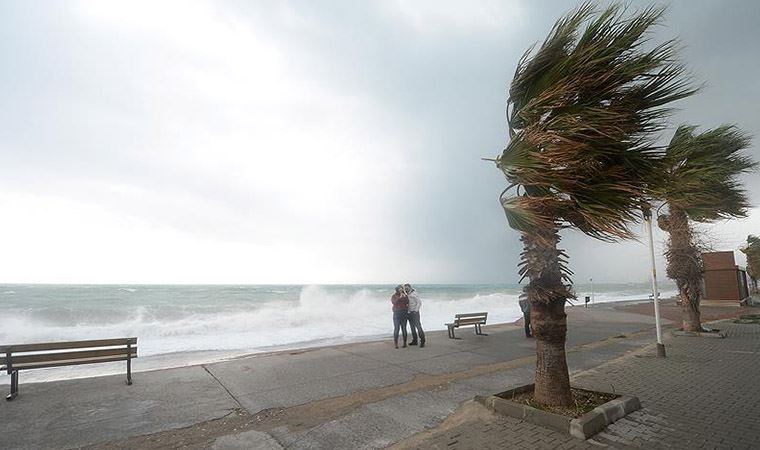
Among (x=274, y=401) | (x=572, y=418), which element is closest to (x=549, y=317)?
(x=572, y=418)

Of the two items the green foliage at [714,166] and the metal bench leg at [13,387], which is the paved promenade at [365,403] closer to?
the metal bench leg at [13,387]

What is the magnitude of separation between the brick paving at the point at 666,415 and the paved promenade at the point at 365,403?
0.02 metres

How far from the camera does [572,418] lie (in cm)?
431

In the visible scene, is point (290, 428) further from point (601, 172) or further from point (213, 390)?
point (601, 172)

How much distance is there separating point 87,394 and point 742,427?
9500mm

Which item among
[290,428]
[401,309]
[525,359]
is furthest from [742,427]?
[401,309]

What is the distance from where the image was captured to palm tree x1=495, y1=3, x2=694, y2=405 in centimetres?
423

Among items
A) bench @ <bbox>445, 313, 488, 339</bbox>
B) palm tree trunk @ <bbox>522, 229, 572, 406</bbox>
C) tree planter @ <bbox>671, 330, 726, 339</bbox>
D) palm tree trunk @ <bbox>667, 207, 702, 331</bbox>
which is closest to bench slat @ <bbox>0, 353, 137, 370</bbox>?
palm tree trunk @ <bbox>522, 229, 572, 406</bbox>

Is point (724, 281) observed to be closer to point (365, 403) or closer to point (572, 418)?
point (572, 418)

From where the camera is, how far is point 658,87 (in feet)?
14.7

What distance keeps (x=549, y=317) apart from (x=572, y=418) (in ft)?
3.91

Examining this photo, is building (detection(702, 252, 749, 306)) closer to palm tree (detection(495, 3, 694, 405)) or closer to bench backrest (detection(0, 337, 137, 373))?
palm tree (detection(495, 3, 694, 405))

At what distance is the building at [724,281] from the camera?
22.4m

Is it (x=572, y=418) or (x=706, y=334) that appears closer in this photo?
(x=572, y=418)
